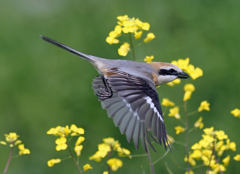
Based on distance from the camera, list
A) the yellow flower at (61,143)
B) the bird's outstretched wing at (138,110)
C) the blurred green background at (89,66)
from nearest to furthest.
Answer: the yellow flower at (61,143) → the bird's outstretched wing at (138,110) → the blurred green background at (89,66)

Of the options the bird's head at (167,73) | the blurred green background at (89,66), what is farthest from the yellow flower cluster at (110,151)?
the blurred green background at (89,66)

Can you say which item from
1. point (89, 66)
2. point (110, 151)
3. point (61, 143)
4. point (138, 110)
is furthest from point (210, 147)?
point (89, 66)

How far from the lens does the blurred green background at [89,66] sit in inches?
160

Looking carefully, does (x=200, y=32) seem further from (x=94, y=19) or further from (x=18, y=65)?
(x=18, y=65)

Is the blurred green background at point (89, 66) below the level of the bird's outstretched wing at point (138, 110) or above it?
above

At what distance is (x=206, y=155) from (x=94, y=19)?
3.19 meters

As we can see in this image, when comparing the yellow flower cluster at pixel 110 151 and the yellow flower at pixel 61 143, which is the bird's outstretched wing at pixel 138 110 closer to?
the yellow flower cluster at pixel 110 151

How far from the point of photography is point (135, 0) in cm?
547

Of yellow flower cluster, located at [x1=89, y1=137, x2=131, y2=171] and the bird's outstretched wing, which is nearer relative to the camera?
yellow flower cluster, located at [x1=89, y1=137, x2=131, y2=171]

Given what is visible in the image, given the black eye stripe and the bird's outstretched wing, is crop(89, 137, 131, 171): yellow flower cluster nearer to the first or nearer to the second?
the bird's outstretched wing

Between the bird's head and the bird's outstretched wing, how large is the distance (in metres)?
0.25

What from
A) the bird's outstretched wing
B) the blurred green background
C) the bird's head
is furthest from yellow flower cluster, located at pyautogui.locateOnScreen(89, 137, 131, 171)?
the blurred green background

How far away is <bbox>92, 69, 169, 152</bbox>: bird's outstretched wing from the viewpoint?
242 centimetres

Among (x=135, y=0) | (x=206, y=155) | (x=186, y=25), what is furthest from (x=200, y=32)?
(x=206, y=155)
